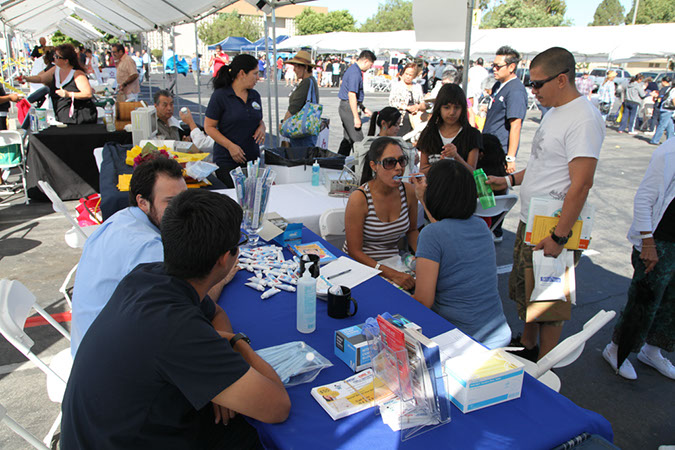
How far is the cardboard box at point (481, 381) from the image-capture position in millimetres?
1350

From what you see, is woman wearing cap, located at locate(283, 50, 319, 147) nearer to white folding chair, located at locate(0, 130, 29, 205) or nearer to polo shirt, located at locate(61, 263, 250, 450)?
white folding chair, located at locate(0, 130, 29, 205)

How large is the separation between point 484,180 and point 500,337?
120cm

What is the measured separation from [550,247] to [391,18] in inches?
3092

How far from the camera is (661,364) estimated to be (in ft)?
9.48

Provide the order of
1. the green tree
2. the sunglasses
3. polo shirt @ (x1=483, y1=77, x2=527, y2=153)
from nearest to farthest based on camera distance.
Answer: the sunglasses < polo shirt @ (x1=483, y1=77, x2=527, y2=153) < the green tree

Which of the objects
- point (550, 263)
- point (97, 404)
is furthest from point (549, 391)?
point (97, 404)

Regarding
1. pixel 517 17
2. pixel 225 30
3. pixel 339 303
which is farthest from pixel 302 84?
pixel 225 30

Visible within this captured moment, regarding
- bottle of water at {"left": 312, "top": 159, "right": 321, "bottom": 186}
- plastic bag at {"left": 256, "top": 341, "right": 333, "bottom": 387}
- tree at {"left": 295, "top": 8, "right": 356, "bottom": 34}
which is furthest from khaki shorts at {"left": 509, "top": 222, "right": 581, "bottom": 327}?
tree at {"left": 295, "top": 8, "right": 356, "bottom": 34}

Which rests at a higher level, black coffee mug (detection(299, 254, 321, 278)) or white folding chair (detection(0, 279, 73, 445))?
black coffee mug (detection(299, 254, 321, 278))

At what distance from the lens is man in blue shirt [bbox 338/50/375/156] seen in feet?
19.5

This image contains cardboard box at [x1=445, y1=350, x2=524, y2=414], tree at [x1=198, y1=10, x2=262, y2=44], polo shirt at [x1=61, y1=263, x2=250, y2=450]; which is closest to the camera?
polo shirt at [x1=61, y1=263, x2=250, y2=450]

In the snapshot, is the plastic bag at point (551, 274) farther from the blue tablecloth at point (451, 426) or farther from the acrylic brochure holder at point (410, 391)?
the acrylic brochure holder at point (410, 391)

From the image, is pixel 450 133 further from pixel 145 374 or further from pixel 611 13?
pixel 611 13

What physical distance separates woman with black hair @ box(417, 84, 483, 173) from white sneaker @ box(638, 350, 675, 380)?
1.75 metres
